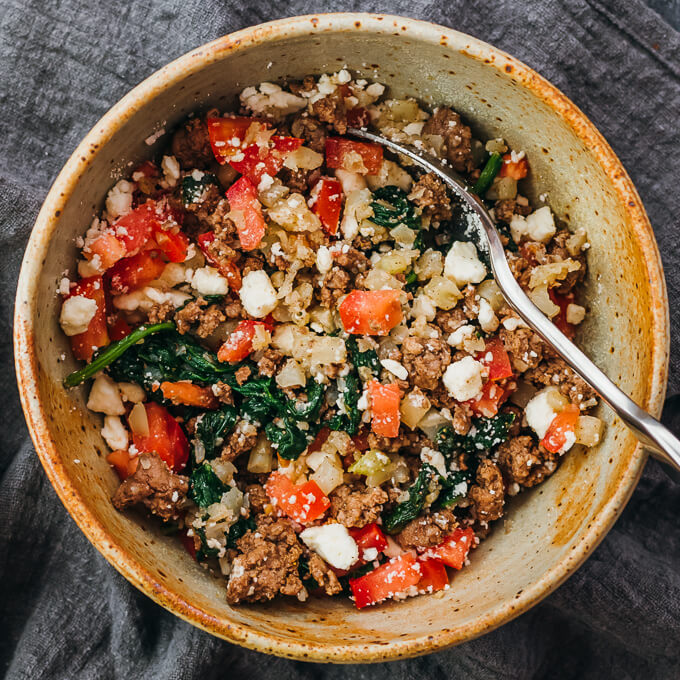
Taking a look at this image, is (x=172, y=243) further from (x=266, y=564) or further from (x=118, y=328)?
(x=266, y=564)

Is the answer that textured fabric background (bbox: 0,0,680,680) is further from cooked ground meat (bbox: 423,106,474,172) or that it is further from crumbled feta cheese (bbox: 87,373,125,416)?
crumbled feta cheese (bbox: 87,373,125,416)

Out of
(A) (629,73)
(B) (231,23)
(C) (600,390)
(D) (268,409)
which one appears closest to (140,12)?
(B) (231,23)

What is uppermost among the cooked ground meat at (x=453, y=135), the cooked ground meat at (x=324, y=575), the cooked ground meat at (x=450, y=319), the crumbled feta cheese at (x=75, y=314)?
the cooked ground meat at (x=453, y=135)

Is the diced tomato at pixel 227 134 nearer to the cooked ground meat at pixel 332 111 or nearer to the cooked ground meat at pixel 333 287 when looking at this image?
the cooked ground meat at pixel 332 111

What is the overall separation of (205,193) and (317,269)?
1.84ft

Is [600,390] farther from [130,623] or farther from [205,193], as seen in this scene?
[130,623]

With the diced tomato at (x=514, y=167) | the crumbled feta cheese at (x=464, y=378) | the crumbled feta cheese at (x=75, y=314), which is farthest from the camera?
the diced tomato at (x=514, y=167)

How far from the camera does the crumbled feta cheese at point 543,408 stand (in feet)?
9.68

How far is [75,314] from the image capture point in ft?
9.12

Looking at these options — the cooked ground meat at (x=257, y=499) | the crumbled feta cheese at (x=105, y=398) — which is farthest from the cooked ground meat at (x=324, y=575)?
the crumbled feta cheese at (x=105, y=398)

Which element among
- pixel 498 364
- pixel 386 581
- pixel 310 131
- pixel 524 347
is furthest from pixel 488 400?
pixel 310 131

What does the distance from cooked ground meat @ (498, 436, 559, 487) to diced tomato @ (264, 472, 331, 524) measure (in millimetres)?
765

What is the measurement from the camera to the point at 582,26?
3.36m

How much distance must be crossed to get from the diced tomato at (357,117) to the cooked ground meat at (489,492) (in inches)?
60.5
